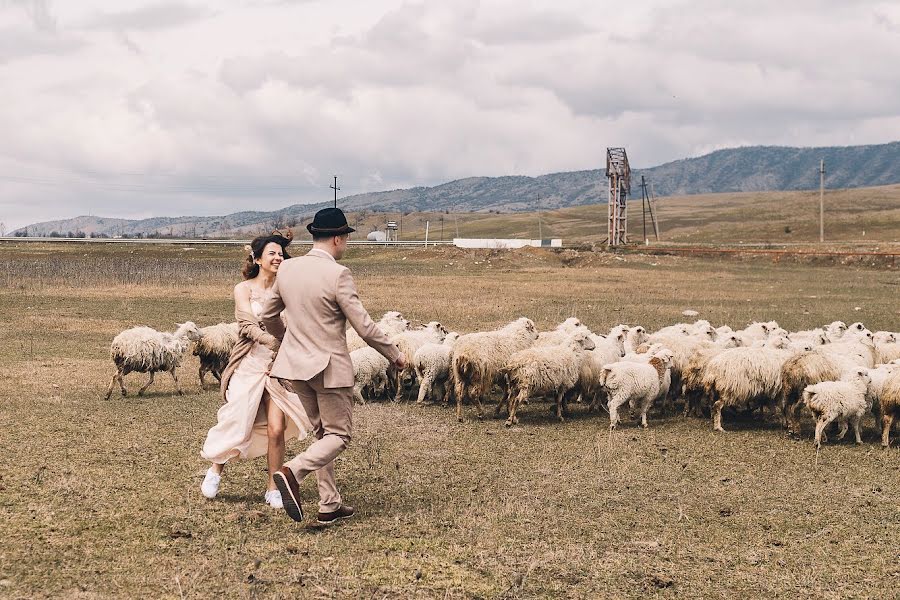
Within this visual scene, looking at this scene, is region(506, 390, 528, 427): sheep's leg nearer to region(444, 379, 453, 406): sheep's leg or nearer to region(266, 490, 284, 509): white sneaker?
region(444, 379, 453, 406): sheep's leg

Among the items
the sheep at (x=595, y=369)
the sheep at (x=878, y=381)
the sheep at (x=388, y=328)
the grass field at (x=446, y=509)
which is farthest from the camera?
the sheep at (x=388, y=328)

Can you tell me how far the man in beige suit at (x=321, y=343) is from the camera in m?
7.37

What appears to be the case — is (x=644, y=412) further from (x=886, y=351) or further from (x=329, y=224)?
(x=329, y=224)

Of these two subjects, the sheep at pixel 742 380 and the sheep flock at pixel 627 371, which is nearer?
the sheep flock at pixel 627 371

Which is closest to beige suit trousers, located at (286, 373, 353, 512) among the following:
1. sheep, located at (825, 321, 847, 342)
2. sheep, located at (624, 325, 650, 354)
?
sheep, located at (624, 325, 650, 354)

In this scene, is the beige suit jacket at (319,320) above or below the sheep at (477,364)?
above

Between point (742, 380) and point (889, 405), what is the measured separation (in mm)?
2074

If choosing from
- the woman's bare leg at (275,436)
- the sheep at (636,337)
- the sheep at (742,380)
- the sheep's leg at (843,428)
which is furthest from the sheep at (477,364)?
the woman's bare leg at (275,436)

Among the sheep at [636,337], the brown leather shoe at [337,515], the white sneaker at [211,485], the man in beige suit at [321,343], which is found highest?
the man in beige suit at [321,343]

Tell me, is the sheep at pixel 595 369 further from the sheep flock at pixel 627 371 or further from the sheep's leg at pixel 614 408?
the sheep's leg at pixel 614 408

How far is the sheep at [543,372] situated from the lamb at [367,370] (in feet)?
7.32

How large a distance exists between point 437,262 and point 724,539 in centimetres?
4907

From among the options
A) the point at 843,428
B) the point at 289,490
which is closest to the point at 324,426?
the point at 289,490

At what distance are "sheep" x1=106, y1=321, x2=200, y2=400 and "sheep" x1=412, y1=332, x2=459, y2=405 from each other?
441cm
